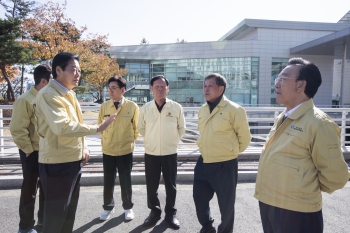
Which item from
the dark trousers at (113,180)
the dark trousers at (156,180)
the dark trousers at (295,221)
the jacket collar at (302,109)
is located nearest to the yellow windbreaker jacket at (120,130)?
the dark trousers at (113,180)

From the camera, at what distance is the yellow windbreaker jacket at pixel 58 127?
2213mm

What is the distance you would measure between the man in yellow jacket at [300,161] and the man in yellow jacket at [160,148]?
1.59 metres

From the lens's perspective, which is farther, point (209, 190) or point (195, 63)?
point (195, 63)

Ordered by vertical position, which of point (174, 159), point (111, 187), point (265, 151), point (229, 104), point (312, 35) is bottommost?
point (111, 187)

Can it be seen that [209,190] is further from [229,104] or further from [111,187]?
[111,187]

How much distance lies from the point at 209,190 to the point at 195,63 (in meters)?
30.3

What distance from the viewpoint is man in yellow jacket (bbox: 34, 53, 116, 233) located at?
228 cm

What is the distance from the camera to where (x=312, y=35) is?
29.8 metres

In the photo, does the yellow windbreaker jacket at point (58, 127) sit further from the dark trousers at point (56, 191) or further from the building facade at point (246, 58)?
the building facade at point (246, 58)

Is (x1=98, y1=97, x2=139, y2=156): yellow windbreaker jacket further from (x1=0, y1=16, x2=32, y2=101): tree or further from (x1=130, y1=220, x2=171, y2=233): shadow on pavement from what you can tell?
(x1=0, y1=16, x2=32, y2=101): tree

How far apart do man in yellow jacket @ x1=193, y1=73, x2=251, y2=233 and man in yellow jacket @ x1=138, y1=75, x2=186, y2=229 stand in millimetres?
570

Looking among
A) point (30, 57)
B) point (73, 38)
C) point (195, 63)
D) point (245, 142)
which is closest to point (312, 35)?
point (195, 63)

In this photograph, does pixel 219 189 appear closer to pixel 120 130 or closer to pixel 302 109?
pixel 302 109

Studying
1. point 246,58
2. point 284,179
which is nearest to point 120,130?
point 284,179
